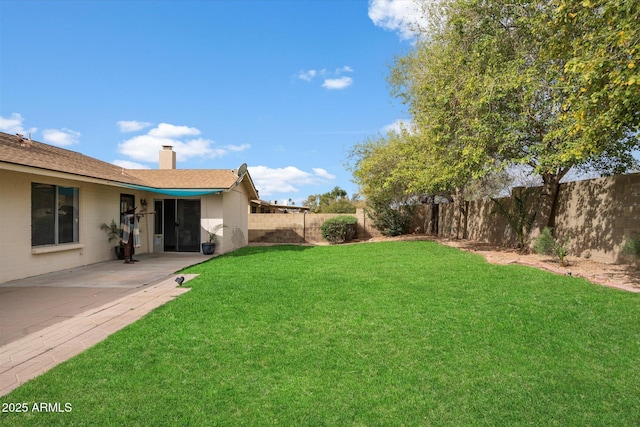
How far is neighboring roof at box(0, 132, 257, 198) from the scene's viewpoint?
9961mm

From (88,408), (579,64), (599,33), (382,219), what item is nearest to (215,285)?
(88,408)

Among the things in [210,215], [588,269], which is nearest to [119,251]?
[210,215]

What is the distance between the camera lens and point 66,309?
6754 mm

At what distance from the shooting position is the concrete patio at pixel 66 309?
4.47 metres

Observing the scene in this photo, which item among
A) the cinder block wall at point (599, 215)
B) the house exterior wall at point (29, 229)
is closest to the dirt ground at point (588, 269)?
the cinder block wall at point (599, 215)

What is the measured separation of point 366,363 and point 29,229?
10689 mm

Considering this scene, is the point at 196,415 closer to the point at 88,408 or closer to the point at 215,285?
the point at 88,408

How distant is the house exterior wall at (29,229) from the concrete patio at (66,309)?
46 cm

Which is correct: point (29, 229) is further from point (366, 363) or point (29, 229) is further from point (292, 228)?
point (292, 228)

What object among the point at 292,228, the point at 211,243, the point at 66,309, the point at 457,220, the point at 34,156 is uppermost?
the point at 34,156

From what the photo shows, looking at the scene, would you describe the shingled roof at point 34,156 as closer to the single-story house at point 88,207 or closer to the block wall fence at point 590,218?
the single-story house at point 88,207

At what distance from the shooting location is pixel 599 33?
6.85 metres

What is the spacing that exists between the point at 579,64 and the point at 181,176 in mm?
16916

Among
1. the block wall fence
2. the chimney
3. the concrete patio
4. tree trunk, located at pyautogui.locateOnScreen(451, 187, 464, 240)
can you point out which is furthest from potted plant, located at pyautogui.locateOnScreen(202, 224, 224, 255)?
tree trunk, located at pyautogui.locateOnScreen(451, 187, 464, 240)
